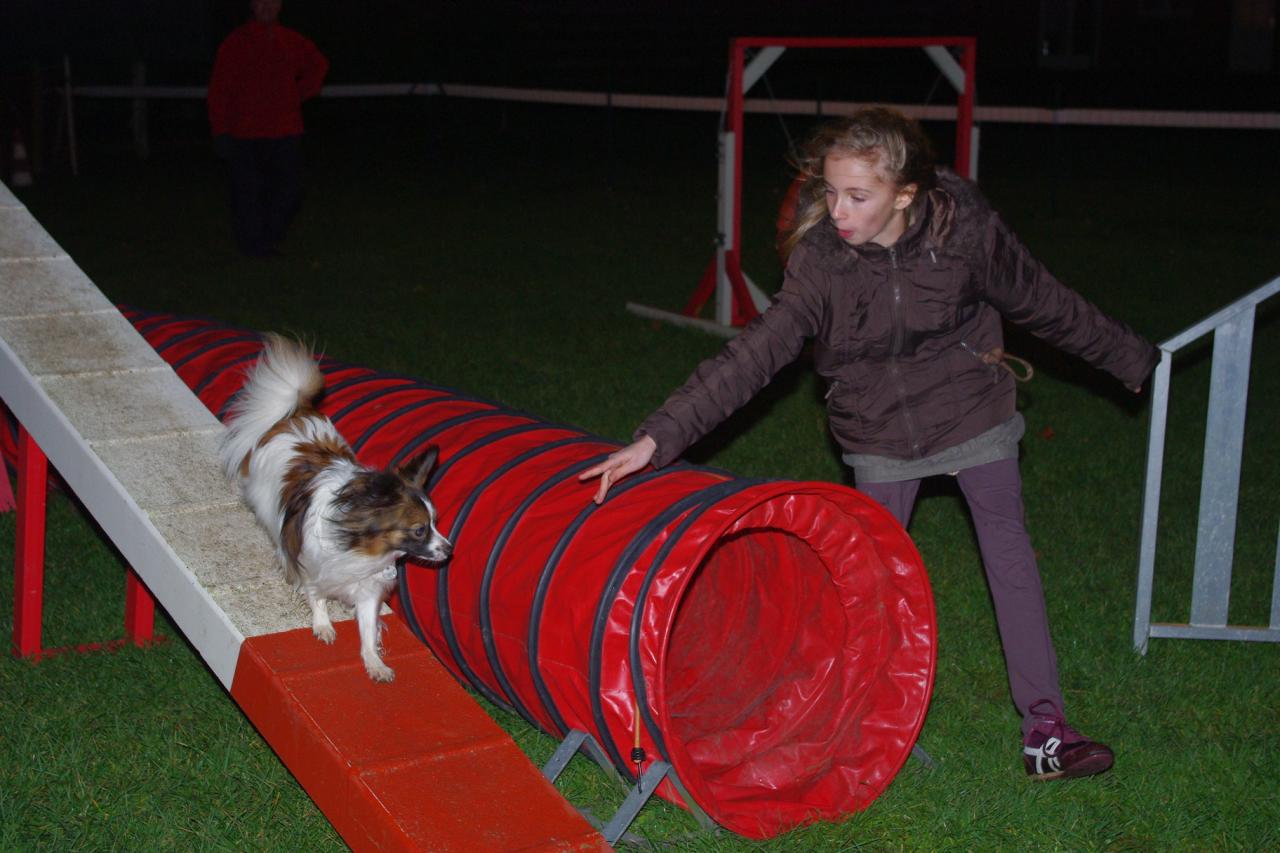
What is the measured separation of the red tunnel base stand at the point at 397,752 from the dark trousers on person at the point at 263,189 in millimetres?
8493

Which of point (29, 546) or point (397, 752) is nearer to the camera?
point (397, 752)

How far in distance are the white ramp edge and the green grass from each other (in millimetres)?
520

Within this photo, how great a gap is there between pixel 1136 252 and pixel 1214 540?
826 cm

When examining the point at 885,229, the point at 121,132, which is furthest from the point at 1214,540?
the point at 121,132

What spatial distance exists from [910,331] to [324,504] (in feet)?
5.41

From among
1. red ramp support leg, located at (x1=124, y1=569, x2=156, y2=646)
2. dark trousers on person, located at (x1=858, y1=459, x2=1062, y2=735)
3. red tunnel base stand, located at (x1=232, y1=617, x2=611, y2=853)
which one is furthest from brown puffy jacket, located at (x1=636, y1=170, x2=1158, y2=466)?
red ramp support leg, located at (x1=124, y1=569, x2=156, y2=646)

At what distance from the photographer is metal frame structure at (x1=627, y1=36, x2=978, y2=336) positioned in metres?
8.05

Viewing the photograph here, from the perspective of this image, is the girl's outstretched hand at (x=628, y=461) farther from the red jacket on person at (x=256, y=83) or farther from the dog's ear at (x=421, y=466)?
the red jacket on person at (x=256, y=83)

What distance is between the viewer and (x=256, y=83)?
11250 millimetres

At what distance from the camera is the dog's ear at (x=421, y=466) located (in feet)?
12.2

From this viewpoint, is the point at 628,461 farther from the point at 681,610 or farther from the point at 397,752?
the point at 681,610

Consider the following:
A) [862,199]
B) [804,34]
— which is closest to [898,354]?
[862,199]

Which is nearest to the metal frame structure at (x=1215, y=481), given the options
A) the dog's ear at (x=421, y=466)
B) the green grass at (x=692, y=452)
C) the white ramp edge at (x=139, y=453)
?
the green grass at (x=692, y=452)

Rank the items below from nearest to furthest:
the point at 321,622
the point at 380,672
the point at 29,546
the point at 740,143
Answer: the point at 380,672, the point at 321,622, the point at 29,546, the point at 740,143
